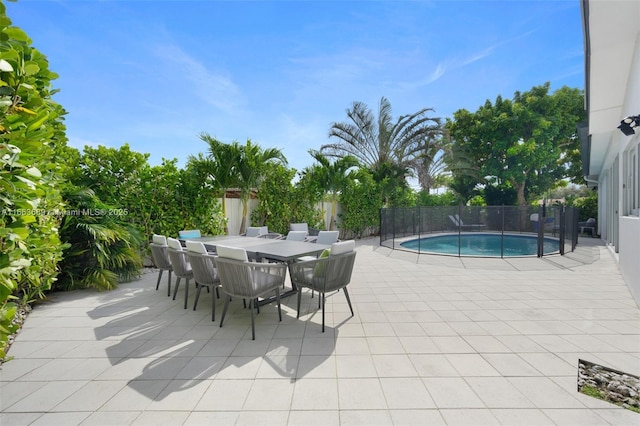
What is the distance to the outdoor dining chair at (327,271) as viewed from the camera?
3328 millimetres

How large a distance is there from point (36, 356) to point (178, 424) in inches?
84.5

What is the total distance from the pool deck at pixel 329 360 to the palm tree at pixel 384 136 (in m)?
9.93

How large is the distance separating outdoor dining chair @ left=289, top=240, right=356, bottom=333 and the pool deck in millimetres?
488

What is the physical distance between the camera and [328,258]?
10.7ft

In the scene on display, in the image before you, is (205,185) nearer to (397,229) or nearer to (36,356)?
(36,356)

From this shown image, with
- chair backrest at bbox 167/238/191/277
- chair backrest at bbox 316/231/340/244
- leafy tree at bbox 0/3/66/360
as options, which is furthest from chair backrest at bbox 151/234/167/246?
chair backrest at bbox 316/231/340/244

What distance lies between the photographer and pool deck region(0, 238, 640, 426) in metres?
1.90

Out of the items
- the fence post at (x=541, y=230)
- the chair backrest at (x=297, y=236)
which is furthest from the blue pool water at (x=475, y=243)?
the chair backrest at (x=297, y=236)

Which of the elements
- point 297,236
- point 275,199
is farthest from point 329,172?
point 297,236

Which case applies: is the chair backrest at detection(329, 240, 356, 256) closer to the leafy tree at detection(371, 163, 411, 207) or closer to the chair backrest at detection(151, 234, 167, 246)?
the chair backrest at detection(151, 234, 167, 246)

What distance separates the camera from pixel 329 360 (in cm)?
257

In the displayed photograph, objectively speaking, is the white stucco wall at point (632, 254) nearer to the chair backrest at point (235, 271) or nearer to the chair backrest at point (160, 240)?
the chair backrest at point (235, 271)

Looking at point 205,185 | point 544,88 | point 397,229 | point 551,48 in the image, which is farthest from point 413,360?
point 544,88

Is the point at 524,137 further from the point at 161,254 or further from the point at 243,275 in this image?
the point at 161,254
